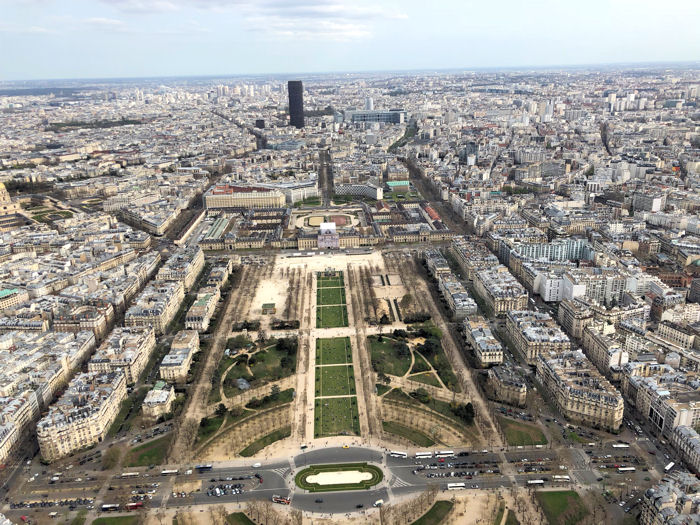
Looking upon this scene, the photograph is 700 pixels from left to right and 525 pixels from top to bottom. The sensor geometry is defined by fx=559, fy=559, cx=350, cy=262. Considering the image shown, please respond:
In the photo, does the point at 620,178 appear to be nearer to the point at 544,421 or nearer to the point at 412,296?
the point at 412,296

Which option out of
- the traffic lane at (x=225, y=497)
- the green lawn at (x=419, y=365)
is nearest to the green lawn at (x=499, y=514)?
the traffic lane at (x=225, y=497)

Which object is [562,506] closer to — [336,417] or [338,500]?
[338,500]

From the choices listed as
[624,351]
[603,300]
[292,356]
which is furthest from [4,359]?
[603,300]

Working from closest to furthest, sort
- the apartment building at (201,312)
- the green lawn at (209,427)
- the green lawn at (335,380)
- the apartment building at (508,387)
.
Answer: the green lawn at (209,427) < the apartment building at (508,387) < the green lawn at (335,380) < the apartment building at (201,312)

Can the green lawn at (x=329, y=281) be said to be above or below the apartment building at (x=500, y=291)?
below

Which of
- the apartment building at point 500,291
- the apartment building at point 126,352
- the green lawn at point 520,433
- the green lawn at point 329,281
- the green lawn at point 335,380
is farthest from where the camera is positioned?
the green lawn at point 329,281

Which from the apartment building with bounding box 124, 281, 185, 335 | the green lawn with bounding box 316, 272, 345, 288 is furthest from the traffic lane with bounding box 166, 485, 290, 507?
the green lawn with bounding box 316, 272, 345, 288

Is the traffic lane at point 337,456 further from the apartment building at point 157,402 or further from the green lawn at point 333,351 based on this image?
the green lawn at point 333,351

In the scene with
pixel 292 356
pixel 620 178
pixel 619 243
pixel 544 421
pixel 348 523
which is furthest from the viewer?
pixel 620 178
